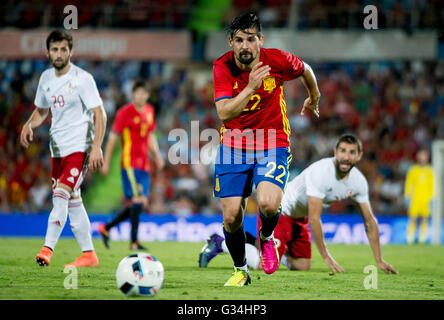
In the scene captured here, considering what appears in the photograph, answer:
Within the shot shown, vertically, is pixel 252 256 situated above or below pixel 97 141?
below

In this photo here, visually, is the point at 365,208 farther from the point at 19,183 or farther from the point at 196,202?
the point at 19,183

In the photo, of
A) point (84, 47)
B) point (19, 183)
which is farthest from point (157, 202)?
point (84, 47)

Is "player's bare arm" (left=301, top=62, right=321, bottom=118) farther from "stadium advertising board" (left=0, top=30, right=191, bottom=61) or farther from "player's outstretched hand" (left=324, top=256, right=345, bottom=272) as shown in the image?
"stadium advertising board" (left=0, top=30, right=191, bottom=61)

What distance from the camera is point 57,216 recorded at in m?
6.92

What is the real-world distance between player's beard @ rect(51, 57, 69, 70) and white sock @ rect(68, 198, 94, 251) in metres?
1.40

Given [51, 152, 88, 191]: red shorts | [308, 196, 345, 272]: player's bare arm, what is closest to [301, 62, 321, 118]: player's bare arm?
[308, 196, 345, 272]: player's bare arm

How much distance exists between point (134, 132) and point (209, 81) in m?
10.0

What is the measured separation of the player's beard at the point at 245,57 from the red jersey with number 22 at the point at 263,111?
0.56 feet

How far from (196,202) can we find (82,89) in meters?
9.68

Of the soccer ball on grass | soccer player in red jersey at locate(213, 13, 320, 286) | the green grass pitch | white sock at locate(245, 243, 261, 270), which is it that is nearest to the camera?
the soccer ball on grass

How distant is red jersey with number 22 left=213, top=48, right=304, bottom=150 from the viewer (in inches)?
236

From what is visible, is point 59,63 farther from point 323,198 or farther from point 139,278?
point 323,198

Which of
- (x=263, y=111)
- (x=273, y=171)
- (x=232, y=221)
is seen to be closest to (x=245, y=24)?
(x=263, y=111)

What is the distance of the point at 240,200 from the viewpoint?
5.86 m
